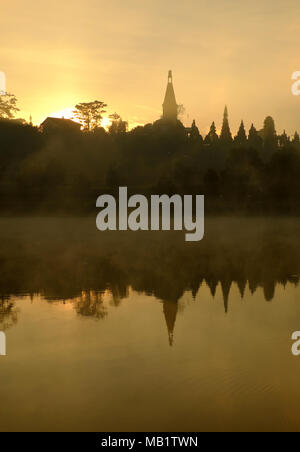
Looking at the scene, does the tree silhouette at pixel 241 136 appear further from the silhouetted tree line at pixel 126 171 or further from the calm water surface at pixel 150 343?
the calm water surface at pixel 150 343

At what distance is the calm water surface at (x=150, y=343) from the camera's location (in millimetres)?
10555

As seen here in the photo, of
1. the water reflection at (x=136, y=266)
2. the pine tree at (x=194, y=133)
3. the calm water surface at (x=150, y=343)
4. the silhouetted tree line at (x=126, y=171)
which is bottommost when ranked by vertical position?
the calm water surface at (x=150, y=343)

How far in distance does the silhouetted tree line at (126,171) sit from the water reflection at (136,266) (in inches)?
871

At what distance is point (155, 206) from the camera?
7406 cm

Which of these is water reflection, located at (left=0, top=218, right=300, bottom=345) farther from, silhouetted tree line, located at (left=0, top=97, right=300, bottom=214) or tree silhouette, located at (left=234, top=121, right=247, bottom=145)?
tree silhouette, located at (left=234, top=121, right=247, bottom=145)

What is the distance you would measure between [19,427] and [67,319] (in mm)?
8452

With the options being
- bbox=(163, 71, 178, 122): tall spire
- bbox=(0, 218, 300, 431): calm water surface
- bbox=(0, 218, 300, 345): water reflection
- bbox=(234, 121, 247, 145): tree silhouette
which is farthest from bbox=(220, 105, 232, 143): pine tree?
bbox=(0, 218, 300, 431): calm water surface

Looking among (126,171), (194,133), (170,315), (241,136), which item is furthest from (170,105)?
(170,315)

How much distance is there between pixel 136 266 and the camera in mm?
30688

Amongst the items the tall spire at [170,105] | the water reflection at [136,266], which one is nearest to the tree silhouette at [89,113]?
the tall spire at [170,105]

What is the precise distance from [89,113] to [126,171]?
49446mm

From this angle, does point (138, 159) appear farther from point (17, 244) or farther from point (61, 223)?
point (17, 244)

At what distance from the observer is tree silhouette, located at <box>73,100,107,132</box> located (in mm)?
131875

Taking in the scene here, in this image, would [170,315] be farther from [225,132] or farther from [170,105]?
[225,132]
